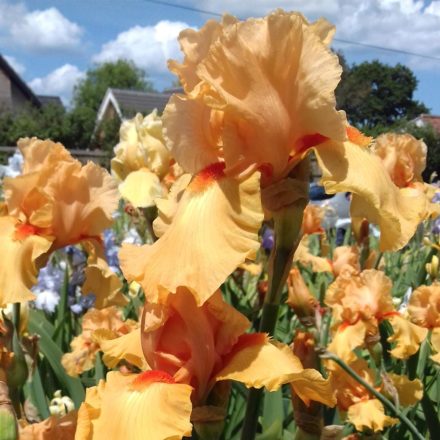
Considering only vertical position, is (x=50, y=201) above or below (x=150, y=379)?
above

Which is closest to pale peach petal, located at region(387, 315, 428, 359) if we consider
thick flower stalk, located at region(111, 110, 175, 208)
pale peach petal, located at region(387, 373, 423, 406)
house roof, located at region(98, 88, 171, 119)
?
pale peach petal, located at region(387, 373, 423, 406)

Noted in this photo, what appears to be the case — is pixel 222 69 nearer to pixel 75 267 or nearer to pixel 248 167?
pixel 248 167

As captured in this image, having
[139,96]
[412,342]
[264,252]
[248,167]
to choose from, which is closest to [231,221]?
[248,167]

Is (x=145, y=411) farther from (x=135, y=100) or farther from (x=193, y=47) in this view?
(x=135, y=100)

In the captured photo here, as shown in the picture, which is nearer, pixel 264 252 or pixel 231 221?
pixel 231 221

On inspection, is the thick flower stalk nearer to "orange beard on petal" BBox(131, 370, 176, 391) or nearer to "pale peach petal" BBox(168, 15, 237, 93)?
"pale peach petal" BBox(168, 15, 237, 93)

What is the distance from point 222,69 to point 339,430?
0.62 meters

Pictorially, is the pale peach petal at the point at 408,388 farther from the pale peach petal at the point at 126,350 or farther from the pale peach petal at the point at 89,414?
the pale peach petal at the point at 89,414

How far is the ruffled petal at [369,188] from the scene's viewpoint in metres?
0.92

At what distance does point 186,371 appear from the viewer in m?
0.88

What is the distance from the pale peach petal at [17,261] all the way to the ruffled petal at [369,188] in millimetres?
674

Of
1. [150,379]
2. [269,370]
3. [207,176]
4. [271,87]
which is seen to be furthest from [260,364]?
[271,87]

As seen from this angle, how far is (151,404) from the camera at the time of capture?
803 mm

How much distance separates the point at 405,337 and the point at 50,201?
101 cm
